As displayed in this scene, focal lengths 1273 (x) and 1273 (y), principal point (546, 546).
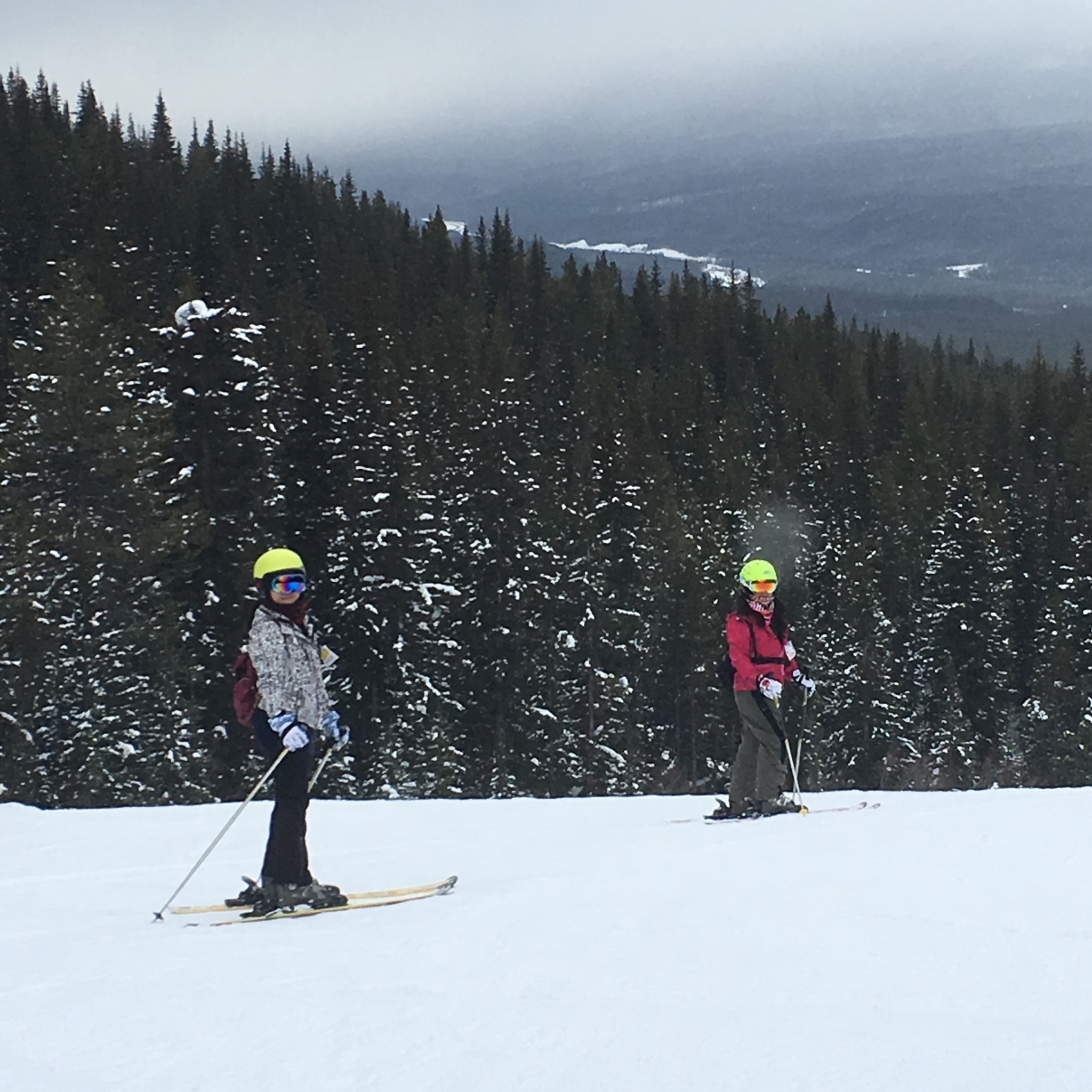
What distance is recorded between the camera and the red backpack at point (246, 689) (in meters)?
6.81

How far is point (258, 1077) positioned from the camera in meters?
4.00

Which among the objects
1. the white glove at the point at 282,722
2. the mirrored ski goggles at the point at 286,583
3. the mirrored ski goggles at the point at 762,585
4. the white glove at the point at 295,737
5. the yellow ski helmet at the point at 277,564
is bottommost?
the mirrored ski goggles at the point at 762,585

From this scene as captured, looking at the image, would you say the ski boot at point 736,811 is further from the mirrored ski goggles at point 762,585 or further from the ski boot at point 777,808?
the mirrored ski goggles at point 762,585

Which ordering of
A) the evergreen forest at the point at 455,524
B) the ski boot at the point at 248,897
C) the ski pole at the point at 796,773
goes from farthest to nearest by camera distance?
the evergreen forest at the point at 455,524 → the ski pole at the point at 796,773 → the ski boot at the point at 248,897

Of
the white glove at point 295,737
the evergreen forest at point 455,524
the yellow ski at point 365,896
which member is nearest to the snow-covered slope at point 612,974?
the yellow ski at point 365,896

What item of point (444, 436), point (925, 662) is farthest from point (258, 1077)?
point (925, 662)

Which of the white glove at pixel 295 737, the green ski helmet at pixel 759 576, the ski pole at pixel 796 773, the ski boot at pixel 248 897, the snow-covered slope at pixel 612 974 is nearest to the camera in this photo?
the snow-covered slope at pixel 612 974

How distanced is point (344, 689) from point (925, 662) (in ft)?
105

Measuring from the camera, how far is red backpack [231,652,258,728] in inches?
268

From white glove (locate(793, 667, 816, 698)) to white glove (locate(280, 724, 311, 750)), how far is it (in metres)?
4.48

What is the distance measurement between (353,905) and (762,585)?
416cm

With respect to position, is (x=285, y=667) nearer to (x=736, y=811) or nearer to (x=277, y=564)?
(x=277, y=564)

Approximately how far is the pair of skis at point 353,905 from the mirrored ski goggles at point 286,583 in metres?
1.69

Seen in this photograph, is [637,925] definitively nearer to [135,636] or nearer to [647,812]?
[647,812]
